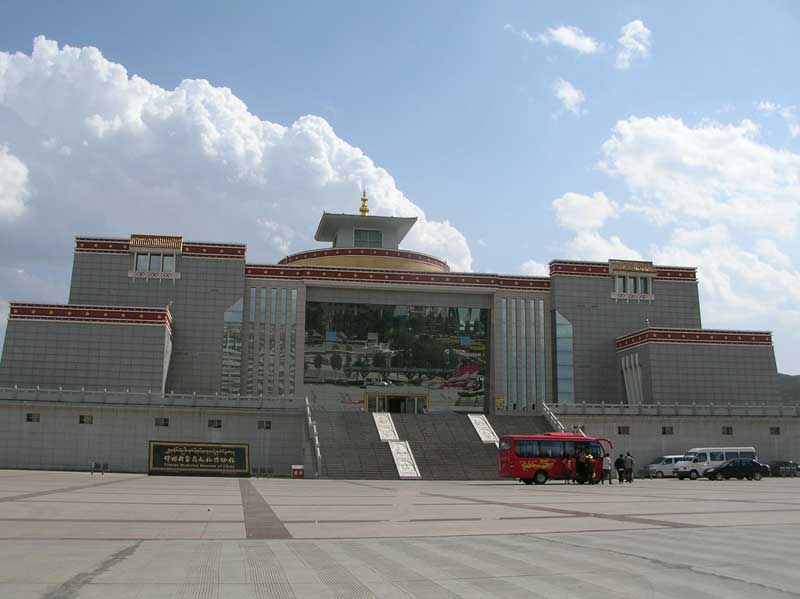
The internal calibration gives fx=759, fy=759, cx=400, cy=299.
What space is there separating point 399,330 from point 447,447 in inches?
607

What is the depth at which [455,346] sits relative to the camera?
6138 centimetres

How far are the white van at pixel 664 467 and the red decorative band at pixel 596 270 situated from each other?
726 inches

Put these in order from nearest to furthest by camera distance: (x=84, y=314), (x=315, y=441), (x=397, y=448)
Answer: (x=315, y=441) < (x=397, y=448) < (x=84, y=314)

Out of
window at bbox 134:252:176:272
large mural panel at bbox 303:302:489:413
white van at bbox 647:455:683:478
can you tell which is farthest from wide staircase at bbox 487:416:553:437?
window at bbox 134:252:176:272

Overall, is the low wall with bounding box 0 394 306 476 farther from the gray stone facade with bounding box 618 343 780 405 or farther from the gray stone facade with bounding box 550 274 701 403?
the gray stone facade with bounding box 618 343 780 405

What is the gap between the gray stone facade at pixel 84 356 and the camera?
173 ft

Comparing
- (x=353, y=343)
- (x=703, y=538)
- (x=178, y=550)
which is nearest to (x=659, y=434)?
(x=353, y=343)

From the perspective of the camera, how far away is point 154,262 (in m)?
59.3

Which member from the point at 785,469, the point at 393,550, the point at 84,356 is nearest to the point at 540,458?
the point at 785,469

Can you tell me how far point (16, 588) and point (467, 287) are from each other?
2137 inches

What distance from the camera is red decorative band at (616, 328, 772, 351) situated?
57.9 metres

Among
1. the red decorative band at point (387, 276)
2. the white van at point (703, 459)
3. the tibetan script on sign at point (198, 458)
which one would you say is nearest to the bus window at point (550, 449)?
the white van at point (703, 459)

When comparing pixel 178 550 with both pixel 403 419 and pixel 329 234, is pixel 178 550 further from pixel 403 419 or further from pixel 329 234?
pixel 329 234

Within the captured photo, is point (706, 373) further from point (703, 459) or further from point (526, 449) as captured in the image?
point (526, 449)
